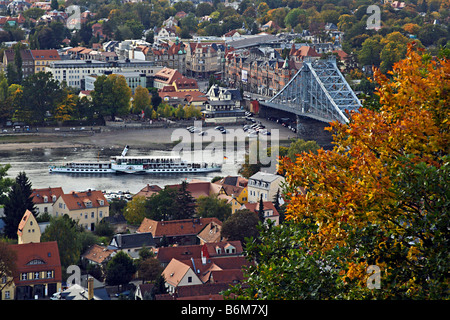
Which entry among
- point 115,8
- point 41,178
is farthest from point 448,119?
point 115,8

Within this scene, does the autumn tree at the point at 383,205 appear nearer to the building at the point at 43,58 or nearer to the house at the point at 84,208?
the house at the point at 84,208

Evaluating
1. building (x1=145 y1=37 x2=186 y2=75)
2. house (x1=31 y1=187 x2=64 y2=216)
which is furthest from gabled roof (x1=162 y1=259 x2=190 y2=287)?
building (x1=145 y1=37 x2=186 y2=75)

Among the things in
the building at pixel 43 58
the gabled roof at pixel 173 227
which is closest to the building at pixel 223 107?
the building at pixel 43 58

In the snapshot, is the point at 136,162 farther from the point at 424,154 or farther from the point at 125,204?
the point at 424,154

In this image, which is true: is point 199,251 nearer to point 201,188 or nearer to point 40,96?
point 201,188

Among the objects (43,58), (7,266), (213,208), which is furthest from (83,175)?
(43,58)

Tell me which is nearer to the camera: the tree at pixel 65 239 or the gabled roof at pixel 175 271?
the gabled roof at pixel 175 271
